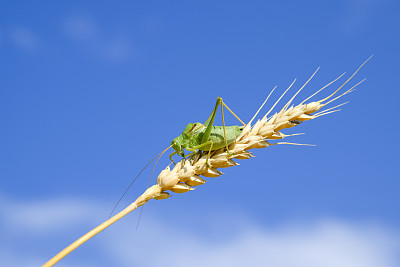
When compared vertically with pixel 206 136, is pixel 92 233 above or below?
below

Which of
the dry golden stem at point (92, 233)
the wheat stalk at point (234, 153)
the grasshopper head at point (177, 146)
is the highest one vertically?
the grasshopper head at point (177, 146)

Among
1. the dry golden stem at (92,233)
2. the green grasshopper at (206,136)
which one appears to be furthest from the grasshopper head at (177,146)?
the dry golden stem at (92,233)

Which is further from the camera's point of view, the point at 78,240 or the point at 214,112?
the point at 214,112

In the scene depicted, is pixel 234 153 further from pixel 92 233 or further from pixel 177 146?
pixel 92 233

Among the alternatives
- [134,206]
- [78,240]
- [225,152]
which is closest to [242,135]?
[225,152]

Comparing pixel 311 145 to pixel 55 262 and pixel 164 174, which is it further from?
pixel 55 262

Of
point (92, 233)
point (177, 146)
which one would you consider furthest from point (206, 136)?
point (92, 233)

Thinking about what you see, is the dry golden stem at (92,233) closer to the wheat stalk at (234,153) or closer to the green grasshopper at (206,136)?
the wheat stalk at (234,153)

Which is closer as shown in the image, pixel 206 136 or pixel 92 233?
pixel 92 233
